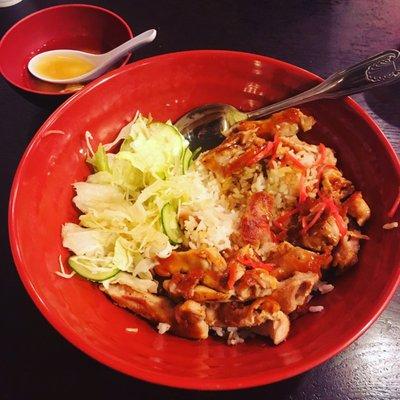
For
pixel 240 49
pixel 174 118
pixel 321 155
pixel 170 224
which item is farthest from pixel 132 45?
pixel 321 155

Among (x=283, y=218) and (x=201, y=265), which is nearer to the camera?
(x=201, y=265)

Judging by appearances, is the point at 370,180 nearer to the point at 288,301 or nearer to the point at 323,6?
the point at 288,301

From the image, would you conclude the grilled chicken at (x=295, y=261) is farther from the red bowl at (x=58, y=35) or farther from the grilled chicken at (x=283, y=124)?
the red bowl at (x=58, y=35)

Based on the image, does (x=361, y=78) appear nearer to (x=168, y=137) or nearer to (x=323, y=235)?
(x=323, y=235)

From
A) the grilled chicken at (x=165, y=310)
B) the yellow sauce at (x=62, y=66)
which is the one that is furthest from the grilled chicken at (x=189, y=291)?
the yellow sauce at (x=62, y=66)

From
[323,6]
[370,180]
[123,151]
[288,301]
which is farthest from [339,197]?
[323,6]
